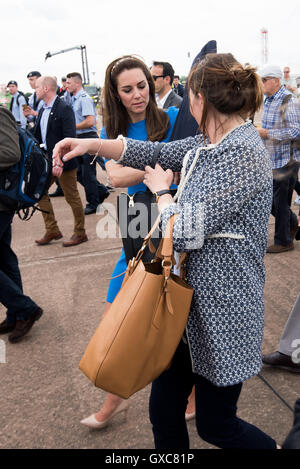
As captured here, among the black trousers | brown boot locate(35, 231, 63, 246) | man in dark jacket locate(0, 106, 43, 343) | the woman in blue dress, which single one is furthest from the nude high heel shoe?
brown boot locate(35, 231, 63, 246)

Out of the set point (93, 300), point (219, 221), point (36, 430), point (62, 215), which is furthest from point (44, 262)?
point (219, 221)

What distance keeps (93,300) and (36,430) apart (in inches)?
63.6

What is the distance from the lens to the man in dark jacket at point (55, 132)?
525 cm

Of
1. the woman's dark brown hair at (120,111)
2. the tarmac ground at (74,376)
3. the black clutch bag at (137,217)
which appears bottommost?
the tarmac ground at (74,376)

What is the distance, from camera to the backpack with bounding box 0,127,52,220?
9.74ft

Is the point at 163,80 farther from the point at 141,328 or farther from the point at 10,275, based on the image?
the point at 141,328

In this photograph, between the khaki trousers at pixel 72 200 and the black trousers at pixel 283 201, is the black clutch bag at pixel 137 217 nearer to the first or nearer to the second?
the black trousers at pixel 283 201

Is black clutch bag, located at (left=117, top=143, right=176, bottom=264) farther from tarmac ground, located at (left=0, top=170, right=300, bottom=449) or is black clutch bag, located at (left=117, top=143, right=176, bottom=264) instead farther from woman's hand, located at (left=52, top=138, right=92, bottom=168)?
tarmac ground, located at (left=0, top=170, right=300, bottom=449)

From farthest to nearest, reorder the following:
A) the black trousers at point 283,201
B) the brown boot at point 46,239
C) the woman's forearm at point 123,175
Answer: the brown boot at point 46,239 < the black trousers at point 283,201 < the woman's forearm at point 123,175

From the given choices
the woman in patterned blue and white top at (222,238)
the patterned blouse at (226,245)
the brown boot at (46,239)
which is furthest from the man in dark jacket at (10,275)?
the brown boot at (46,239)

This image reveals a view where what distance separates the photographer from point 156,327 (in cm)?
140

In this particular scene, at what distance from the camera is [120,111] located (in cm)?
229

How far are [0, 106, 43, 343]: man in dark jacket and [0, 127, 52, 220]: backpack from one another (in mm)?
75
